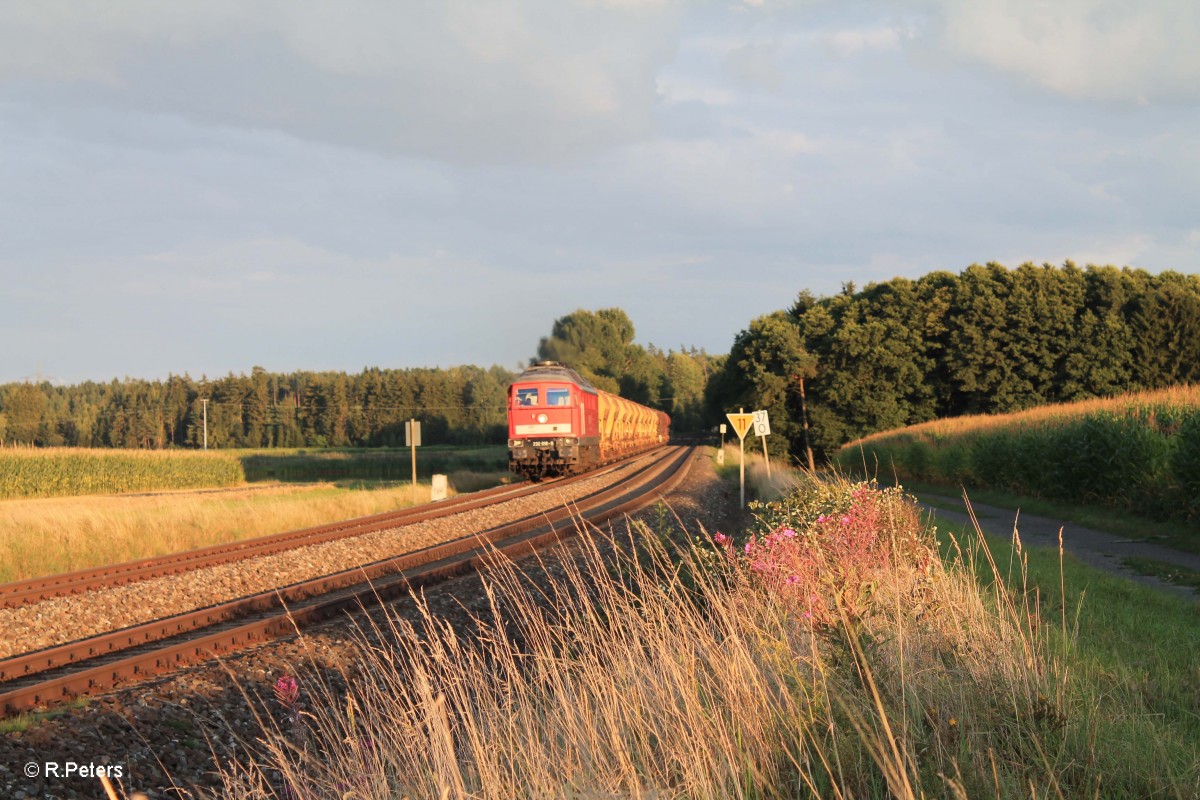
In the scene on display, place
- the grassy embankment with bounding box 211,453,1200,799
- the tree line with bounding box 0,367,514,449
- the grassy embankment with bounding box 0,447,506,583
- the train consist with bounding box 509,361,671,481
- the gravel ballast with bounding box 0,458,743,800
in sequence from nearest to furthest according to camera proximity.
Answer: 1. the grassy embankment with bounding box 211,453,1200,799
2. the gravel ballast with bounding box 0,458,743,800
3. the grassy embankment with bounding box 0,447,506,583
4. the train consist with bounding box 509,361,671,481
5. the tree line with bounding box 0,367,514,449

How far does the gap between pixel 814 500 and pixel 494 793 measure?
8.50 metres

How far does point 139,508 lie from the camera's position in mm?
22609

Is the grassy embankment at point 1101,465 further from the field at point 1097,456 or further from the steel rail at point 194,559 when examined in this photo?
the steel rail at point 194,559

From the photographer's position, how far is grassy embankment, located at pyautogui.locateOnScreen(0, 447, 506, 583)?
15992 millimetres

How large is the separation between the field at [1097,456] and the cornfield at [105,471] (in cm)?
3959

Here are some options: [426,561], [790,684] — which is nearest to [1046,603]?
[790,684]

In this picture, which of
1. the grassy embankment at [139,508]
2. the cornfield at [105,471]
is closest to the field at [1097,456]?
the grassy embankment at [139,508]

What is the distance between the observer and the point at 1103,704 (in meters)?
5.21

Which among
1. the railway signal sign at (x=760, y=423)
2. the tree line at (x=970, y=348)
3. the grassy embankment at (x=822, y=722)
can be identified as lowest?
the grassy embankment at (x=822, y=722)

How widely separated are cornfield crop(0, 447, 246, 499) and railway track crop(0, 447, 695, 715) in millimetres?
31684

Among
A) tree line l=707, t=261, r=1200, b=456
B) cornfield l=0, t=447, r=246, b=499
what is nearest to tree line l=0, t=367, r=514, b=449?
tree line l=707, t=261, r=1200, b=456

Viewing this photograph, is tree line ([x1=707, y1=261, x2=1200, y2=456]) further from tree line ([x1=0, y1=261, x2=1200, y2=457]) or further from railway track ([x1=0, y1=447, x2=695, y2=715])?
railway track ([x1=0, y1=447, x2=695, y2=715])

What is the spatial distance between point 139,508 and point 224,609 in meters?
14.6

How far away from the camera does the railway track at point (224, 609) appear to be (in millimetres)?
7328
